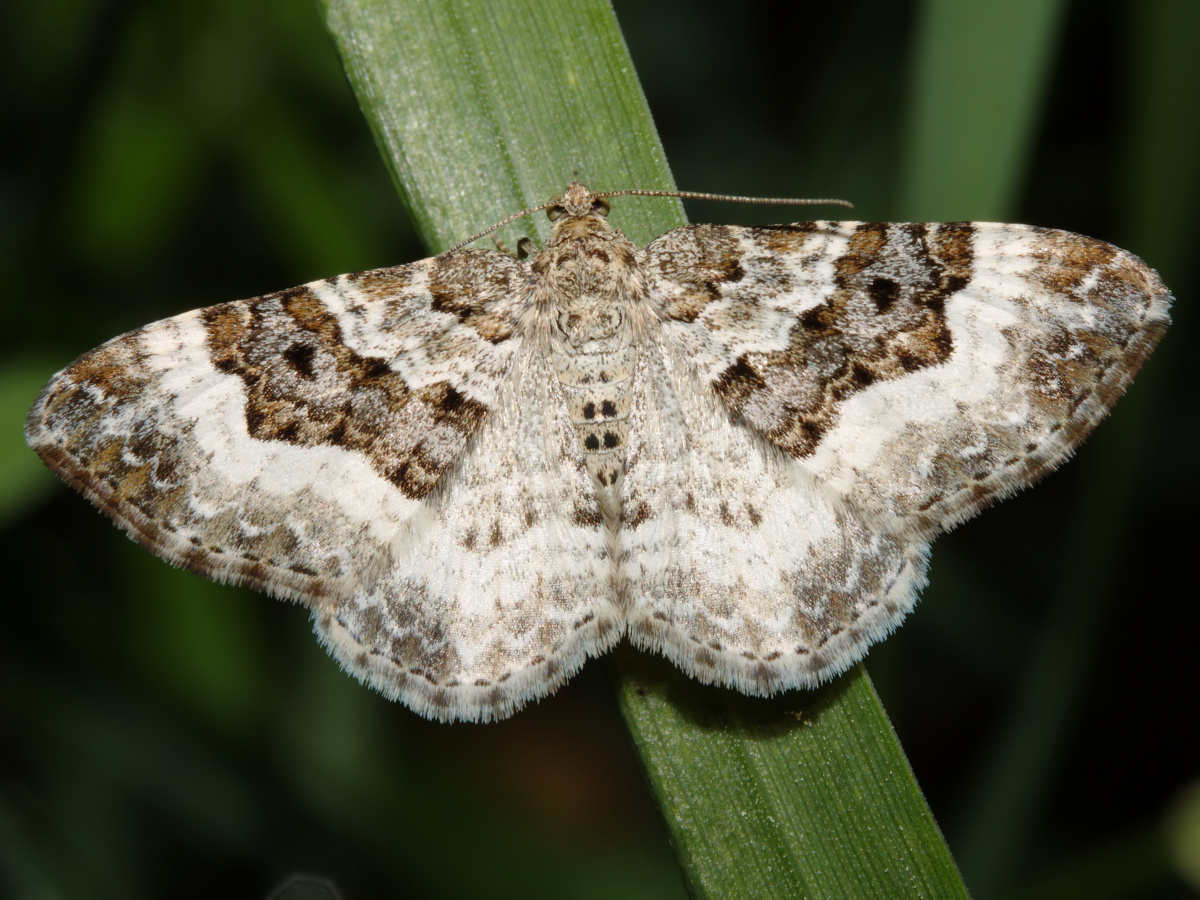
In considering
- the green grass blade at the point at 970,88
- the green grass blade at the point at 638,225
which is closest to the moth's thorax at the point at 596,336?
the green grass blade at the point at 638,225

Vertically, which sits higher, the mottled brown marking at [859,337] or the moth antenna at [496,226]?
the moth antenna at [496,226]

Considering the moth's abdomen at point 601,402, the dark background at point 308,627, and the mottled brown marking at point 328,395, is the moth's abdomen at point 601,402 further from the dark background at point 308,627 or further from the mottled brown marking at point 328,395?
the dark background at point 308,627

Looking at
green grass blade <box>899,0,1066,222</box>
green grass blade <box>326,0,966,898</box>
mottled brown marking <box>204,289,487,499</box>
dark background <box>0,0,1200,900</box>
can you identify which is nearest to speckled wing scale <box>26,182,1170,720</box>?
mottled brown marking <box>204,289,487,499</box>

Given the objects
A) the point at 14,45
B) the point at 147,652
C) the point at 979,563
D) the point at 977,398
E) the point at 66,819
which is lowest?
the point at 979,563

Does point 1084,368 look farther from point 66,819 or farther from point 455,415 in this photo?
point 66,819

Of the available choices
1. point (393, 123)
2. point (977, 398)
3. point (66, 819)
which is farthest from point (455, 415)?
point (66, 819)

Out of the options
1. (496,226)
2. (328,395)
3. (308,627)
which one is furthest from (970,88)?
(308,627)

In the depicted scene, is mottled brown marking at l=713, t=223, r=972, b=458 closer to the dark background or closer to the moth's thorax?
the moth's thorax
